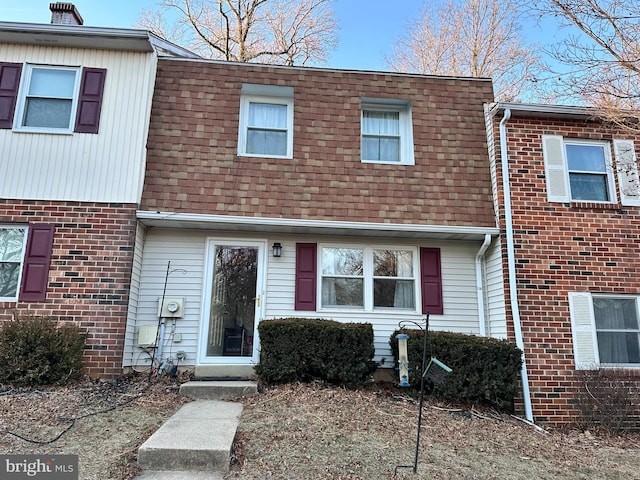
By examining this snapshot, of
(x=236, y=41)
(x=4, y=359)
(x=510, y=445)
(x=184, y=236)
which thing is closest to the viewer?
(x=510, y=445)

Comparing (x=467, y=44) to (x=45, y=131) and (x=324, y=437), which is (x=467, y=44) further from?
(x=324, y=437)

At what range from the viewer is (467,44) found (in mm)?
15125

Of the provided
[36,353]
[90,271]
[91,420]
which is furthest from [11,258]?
[91,420]

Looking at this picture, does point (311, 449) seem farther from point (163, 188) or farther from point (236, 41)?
point (236, 41)

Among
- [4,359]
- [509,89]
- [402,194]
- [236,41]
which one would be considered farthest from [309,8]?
[4,359]

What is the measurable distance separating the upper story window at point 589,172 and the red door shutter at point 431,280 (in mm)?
2396

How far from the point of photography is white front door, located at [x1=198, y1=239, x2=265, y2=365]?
259 inches

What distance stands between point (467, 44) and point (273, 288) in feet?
42.1

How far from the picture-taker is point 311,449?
3908 millimetres

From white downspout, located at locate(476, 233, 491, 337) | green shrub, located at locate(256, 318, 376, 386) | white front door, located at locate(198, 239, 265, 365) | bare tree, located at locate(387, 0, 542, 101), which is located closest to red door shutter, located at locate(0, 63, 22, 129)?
white front door, located at locate(198, 239, 265, 365)

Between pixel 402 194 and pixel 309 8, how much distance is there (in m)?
12.5

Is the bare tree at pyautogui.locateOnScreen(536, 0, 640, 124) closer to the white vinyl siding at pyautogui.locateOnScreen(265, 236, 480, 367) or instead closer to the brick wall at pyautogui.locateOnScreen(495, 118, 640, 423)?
the brick wall at pyautogui.locateOnScreen(495, 118, 640, 423)

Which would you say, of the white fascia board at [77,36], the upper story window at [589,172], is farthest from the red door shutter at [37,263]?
the upper story window at [589,172]

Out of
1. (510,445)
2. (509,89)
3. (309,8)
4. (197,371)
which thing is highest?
(309,8)
